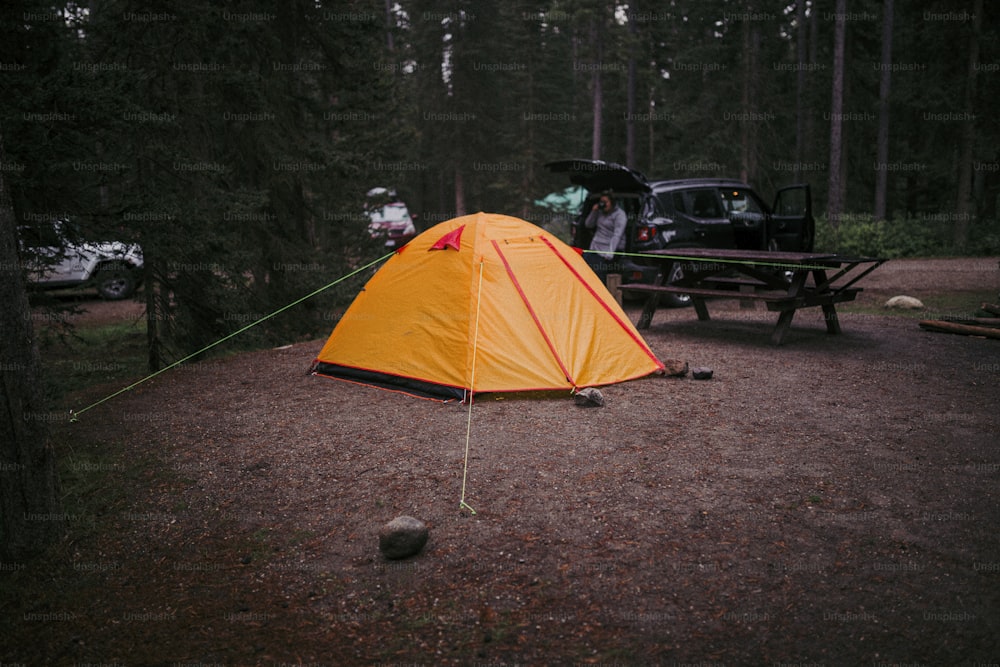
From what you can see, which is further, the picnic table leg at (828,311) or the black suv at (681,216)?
the black suv at (681,216)

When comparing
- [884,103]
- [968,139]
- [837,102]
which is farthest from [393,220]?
[968,139]

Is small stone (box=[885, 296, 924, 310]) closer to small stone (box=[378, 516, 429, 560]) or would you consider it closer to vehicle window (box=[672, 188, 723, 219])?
vehicle window (box=[672, 188, 723, 219])

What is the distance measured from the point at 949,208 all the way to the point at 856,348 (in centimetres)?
1986

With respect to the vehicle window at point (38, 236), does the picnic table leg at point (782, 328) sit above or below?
below

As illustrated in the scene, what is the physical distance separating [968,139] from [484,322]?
1948cm

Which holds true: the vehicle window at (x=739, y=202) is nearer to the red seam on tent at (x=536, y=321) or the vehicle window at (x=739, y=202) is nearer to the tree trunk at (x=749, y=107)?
the red seam on tent at (x=536, y=321)

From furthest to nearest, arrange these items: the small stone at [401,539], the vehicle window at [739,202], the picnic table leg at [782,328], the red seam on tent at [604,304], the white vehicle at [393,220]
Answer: the white vehicle at [393,220] → the vehicle window at [739,202] → the picnic table leg at [782,328] → the red seam on tent at [604,304] → the small stone at [401,539]

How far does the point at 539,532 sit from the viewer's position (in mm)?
4195

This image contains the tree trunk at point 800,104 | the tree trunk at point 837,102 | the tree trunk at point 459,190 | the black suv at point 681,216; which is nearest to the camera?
the black suv at point 681,216

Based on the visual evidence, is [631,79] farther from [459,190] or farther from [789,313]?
[789,313]

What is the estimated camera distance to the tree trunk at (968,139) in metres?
19.1

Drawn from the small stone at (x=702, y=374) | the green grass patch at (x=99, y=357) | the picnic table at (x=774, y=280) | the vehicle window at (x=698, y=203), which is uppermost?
the vehicle window at (x=698, y=203)

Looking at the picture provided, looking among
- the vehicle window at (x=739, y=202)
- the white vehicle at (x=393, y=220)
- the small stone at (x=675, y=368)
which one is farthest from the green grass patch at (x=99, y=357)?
the vehicle window at (x=739, y=202)

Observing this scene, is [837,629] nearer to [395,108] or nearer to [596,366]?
[596,366]
